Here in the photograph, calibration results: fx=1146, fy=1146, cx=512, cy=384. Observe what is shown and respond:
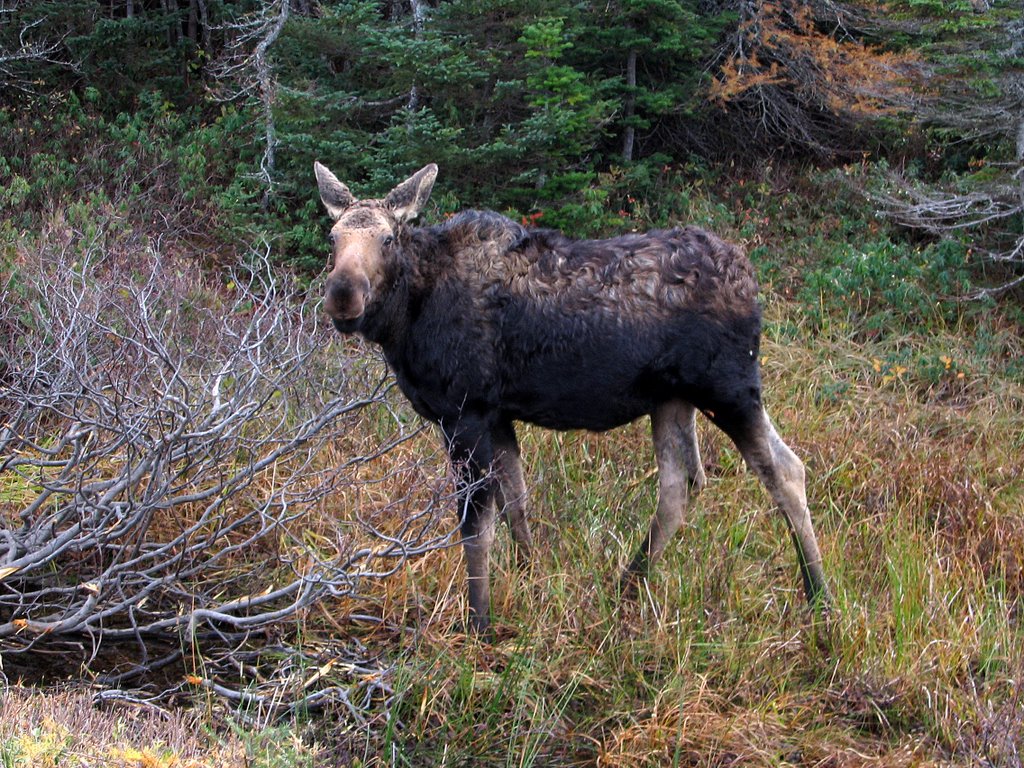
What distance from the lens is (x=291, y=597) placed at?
6027 mm

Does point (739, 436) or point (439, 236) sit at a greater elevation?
point (439, 236)

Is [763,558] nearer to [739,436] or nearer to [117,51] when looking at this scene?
[739,436]

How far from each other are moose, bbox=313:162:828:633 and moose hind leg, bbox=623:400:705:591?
11 cm

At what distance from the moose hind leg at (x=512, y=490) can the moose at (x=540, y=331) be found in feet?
0.28

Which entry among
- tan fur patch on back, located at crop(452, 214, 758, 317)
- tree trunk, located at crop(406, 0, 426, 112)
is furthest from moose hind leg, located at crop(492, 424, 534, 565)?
tree trunk, located at crop(406, 0, 426, 112)

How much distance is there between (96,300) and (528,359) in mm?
2564

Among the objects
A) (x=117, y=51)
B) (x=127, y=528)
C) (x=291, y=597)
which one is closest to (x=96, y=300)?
(x=127, y=528)

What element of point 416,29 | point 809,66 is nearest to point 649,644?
point 416,29

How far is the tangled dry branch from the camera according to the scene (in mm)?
5434

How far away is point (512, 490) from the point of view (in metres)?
5.98

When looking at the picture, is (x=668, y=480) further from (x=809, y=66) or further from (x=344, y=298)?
(x=809, y=66)

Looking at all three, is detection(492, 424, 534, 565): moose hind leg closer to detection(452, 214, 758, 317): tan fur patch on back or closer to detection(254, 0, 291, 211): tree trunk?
detection(452, 214, 758, 317): tan fur patch on back

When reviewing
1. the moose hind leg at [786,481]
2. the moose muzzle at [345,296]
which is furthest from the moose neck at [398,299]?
the moose hind leg at [786,481]

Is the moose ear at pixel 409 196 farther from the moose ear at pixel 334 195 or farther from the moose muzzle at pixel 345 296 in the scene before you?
the moose muzzle at pixel 345 296
